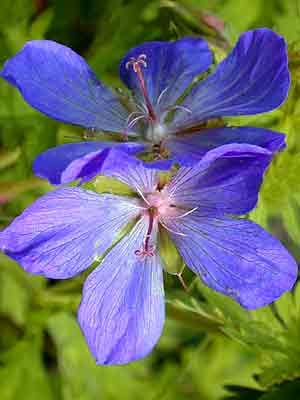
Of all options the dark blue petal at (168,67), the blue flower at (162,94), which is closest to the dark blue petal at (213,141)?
the blue flower at (162,94)

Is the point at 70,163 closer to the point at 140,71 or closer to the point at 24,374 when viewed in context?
the point at 140,71

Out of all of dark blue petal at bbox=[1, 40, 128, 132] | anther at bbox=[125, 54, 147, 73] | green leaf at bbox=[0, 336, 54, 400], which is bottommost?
green leaf at bbox=[0, 336, 54, 400]

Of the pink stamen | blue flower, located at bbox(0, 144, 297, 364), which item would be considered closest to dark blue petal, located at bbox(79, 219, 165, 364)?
blue flower, located at bbox(0, 144, 297, 364)

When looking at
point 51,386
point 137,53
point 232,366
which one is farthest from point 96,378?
point 137,53

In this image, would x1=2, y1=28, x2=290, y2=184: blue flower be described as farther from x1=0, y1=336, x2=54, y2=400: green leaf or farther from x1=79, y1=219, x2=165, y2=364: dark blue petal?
x1=0, y1=336, x2=54, y2=400: green leaf

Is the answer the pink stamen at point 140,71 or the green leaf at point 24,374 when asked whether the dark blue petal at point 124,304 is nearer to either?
the pink stamen at point 140,71

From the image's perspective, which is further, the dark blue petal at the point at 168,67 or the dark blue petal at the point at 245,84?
the dark blue petal at the point at 168,67

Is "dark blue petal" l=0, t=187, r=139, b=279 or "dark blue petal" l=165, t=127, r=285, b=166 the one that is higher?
"dark blue petal" l=165, t=127, r=285, b=166

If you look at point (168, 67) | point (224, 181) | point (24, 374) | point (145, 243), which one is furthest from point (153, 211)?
point (24, 374)
